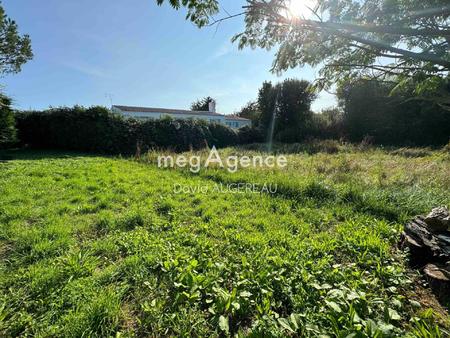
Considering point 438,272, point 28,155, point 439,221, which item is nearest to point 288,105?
point 439,221

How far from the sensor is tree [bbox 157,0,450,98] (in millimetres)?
1747

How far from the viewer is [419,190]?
4.53 metres

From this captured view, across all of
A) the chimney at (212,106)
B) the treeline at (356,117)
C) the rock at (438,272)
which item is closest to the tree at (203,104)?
the chimney at (212,106)

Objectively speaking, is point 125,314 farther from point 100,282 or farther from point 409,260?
point 409,260

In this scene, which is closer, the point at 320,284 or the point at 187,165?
the point at 320,284

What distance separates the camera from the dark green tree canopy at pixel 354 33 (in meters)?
1.74

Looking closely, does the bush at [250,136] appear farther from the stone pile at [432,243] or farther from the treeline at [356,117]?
the stone pile at [432,243]

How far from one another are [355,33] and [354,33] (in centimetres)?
3

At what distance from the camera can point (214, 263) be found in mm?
2529

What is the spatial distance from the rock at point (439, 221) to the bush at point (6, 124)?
15.1 m

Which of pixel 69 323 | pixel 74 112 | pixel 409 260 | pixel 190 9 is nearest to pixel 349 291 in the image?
pixel 409 260

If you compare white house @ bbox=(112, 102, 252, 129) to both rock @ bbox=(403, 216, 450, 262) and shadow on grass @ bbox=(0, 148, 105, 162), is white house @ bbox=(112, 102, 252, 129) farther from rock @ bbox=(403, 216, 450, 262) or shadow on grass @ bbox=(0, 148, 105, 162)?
rock @ bbox=(403, 216, 450, 262)

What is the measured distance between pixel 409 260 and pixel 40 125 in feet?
55.5

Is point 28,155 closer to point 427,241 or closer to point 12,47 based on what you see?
point 12,47
